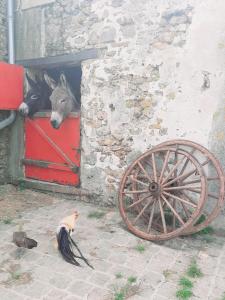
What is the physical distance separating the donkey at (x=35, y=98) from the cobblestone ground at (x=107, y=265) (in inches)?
89.3

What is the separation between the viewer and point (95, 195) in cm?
A: 575

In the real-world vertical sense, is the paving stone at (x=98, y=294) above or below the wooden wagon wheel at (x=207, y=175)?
below

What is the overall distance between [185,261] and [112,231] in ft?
3.95

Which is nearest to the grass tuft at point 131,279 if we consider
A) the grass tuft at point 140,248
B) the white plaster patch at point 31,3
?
the grass tuft at point 140,248

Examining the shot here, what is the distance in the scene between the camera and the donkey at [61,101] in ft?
18.6

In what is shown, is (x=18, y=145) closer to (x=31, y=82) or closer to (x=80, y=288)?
(x=31, y=82)

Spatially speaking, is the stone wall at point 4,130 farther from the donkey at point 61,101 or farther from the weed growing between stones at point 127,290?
the weed growing between stones at point 127,290

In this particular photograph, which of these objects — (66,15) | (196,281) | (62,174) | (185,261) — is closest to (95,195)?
(62,174)

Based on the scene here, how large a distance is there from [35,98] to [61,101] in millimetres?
832

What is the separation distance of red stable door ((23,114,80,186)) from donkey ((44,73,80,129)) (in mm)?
246

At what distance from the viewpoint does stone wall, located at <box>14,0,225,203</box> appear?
454cm

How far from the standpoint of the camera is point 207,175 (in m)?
4.54

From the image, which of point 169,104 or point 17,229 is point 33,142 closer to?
point 17,229

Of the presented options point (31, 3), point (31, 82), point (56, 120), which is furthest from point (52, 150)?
point (31, 3)
